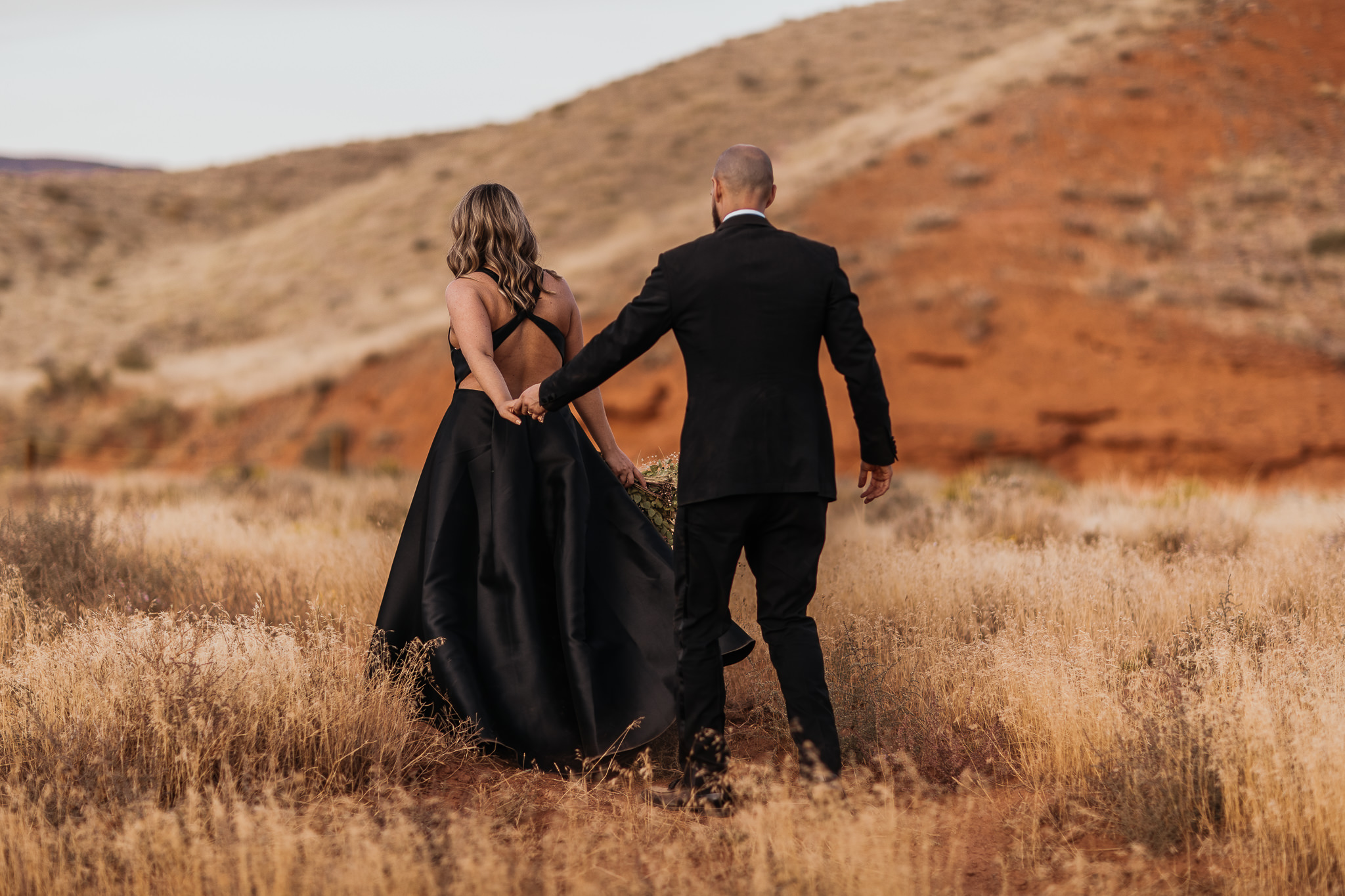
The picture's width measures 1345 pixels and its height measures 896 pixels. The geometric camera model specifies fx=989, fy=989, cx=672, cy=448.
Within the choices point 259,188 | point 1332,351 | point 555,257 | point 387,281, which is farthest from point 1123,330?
point 259,188

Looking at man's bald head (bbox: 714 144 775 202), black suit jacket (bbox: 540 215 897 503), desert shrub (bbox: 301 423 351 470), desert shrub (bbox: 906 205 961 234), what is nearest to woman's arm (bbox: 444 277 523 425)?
black suit jacket (bbox: 540 215 897 503)

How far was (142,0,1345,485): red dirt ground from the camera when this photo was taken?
15680 millimetres

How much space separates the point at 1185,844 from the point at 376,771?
2646 mm

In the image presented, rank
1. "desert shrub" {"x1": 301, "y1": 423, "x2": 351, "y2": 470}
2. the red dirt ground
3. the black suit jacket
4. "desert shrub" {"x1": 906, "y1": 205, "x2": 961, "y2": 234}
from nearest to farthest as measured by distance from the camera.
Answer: the black suit jacket → the red dirt ground → "desert shrub" {"x1": 301, "y1": 423, "x2": 351, "y2": 470} → "desert shrub" {"x1": 906, "y1": 205, "x2": 961, "y2": 234}

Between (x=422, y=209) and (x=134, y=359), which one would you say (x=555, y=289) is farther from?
(x=422, y=209)

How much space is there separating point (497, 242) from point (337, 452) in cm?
1567

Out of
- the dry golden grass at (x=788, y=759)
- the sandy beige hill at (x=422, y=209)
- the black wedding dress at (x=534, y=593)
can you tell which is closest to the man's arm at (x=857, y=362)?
the black wedding dress at (x=534, y=593)

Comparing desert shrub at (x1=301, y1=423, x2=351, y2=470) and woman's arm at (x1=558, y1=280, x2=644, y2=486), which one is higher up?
woman's arm at (x1=558, y1=280, x2=644, y2=486)

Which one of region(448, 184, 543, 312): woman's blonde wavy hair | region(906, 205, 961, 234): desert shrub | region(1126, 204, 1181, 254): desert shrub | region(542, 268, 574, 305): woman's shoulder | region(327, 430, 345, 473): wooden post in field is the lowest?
region(327, 430, 345, 473): wooden post in field

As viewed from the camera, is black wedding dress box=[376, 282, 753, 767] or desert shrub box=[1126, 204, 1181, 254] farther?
desert shrub box=[1126, 204, 1181, 254]

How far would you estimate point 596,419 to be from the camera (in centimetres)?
431

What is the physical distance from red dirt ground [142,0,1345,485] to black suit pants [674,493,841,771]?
1327cm

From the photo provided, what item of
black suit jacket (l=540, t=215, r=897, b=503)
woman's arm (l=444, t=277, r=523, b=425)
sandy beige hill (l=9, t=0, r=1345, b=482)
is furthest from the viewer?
sandy beige hill (l=9, t=0, r=1345, b=482)

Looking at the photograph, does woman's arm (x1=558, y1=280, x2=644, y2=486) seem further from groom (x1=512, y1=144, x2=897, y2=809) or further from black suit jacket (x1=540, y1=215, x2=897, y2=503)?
black suit jacket (x1=540, y1=215, x2=897, y2=503)
